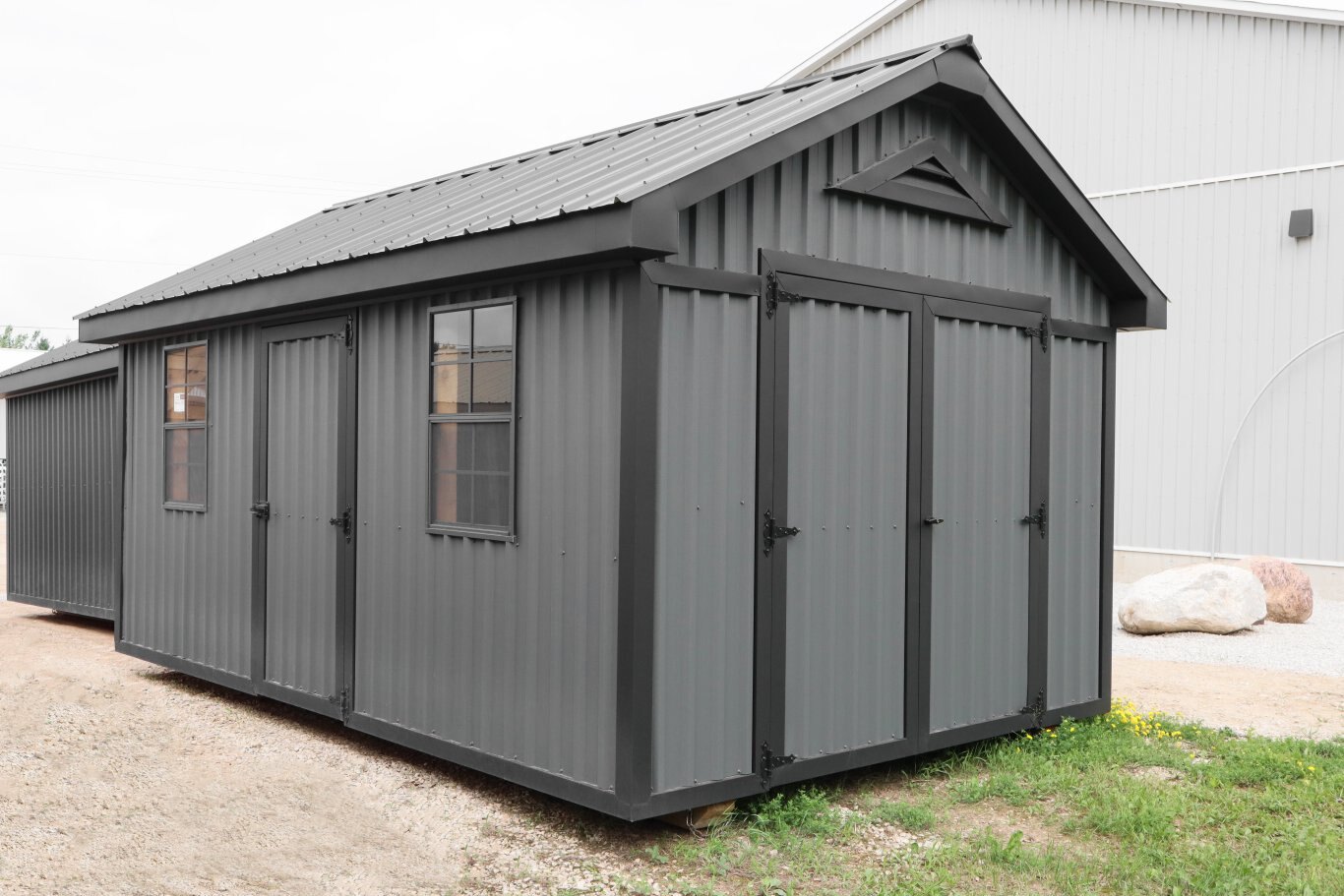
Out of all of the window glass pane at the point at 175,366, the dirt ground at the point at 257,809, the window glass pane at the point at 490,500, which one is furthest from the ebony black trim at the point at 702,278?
the window glass pane at the point at 175,366

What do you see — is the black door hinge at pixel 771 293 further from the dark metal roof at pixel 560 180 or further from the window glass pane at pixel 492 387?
the window glass pane at pixel 492 387

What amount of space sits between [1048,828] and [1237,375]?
34.0 feet


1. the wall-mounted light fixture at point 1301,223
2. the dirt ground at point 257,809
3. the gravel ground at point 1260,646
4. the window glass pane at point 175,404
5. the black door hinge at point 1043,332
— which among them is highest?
the wall-mounted light fixture at point 1301,223

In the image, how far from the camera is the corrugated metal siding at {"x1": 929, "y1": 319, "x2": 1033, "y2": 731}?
6539mm

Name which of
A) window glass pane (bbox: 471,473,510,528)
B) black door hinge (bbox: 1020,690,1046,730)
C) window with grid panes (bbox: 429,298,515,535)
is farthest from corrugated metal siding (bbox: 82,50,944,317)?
black door hinge (bbox: 1020,690,1046,730)

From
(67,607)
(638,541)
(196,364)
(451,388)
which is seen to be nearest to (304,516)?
(451,388)

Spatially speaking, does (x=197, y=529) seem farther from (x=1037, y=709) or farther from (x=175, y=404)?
(x=1037, y=709)

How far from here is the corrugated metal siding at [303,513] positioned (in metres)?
7.11

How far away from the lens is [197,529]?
838 cm

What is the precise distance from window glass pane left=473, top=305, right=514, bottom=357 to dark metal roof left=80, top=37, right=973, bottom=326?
1.31ft

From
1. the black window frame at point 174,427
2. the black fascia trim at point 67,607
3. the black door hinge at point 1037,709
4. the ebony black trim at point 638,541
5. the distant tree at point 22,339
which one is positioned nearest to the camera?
the ebony black trim at point 638,541

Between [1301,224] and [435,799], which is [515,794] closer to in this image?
[435,799]

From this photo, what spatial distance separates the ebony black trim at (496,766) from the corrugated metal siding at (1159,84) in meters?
12.4

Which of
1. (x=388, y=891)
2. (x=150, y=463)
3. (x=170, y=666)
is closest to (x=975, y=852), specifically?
(x=388, y=891)
